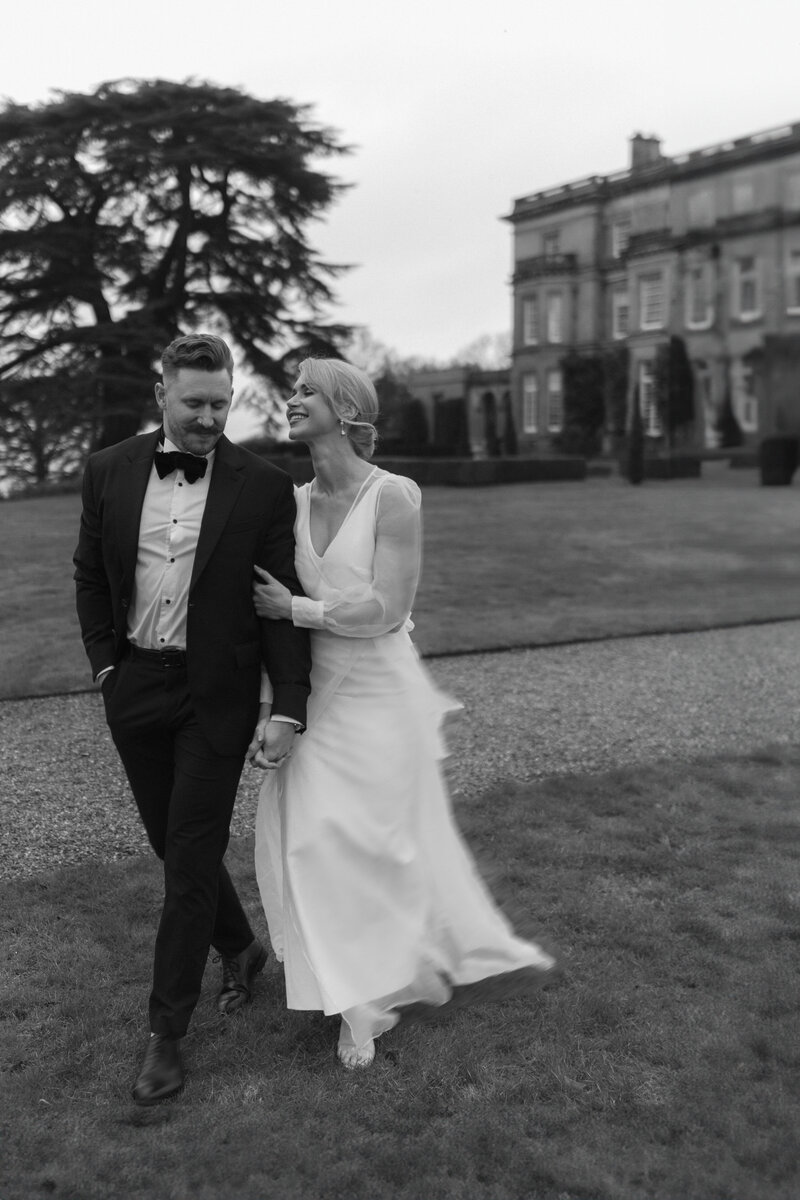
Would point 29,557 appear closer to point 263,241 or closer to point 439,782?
point 439,782

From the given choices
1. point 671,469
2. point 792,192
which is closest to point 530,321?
point 792,192

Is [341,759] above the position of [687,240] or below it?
below

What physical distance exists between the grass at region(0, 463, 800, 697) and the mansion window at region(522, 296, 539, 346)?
97.4 feet

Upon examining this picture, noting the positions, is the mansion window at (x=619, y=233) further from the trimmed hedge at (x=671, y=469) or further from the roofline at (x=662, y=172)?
the trimmed hedge at (x=671, y=469)

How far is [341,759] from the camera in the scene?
Answer: 3375 millimetres

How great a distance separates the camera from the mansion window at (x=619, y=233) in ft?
165

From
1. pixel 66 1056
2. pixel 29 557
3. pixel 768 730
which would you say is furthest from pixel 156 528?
pixel 29 557

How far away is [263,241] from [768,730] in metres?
21.2

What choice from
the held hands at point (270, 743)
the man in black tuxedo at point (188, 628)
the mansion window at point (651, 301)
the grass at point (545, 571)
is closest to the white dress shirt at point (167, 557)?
the man in black tuxedo at point (188, 628)

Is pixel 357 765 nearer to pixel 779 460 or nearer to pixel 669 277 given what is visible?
pixel 779 460

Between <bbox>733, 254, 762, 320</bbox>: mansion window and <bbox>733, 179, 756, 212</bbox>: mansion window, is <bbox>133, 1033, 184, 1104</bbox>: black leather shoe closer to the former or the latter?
<bbox>733, 254, 762, 320</bbox>: mansion window

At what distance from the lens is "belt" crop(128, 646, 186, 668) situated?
125 inches

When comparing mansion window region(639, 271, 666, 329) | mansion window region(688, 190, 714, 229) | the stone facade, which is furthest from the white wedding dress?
mansion window region(688, 190, 714, 229)

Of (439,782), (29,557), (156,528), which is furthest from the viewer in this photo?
(29,557)
